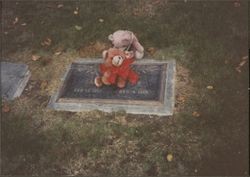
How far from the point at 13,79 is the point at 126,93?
6.26 feet

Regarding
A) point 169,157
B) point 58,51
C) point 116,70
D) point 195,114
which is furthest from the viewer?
point 58,51

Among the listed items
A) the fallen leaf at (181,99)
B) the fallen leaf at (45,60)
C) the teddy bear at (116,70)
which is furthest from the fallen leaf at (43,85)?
the fallen leaf at (181,99)

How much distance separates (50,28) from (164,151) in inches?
142

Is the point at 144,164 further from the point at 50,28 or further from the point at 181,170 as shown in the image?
the point at 50,28

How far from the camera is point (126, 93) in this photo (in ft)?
19.1

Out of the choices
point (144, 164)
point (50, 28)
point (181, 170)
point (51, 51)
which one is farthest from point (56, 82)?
point (181, 170)

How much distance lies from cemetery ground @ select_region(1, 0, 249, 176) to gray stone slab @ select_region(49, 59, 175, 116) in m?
0.12

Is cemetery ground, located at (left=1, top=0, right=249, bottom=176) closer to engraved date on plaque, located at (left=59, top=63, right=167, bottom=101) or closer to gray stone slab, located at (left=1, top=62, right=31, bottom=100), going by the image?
gray stone slab, located at (left=1, top=62, right=31, bottom=100)

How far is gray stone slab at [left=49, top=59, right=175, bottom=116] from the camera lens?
565cm

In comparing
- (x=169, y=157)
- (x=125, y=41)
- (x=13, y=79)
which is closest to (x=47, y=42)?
(x=13, y=79)

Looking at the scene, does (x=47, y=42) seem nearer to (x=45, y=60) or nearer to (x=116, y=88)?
(x=45, y=60)

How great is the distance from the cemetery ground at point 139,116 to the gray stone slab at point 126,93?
12 centimetres

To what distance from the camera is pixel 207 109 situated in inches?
220

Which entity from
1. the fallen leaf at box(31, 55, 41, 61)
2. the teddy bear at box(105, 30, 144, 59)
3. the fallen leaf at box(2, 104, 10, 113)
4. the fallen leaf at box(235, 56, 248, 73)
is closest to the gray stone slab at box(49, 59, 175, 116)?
the teddy bear at box(105, 30, 144, 59)
